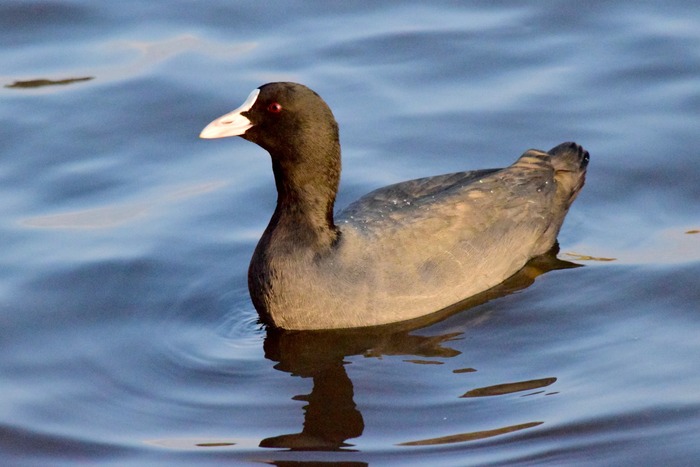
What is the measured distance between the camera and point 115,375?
7406 mm

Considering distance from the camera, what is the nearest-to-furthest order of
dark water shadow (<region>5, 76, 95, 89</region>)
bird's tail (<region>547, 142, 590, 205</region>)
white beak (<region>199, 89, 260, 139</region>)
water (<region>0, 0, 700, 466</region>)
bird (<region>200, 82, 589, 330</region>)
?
water (<region>0, 0, 700, 466</region>)
white beak (<region>199, 89, 260, 139</region>)
bird (<region>200, 82, 589, 330</region>)
bird's tail (<region>547, 142, 590, 205</region>)
dark water shadow (<region>5, 76, 95, 89</region>)

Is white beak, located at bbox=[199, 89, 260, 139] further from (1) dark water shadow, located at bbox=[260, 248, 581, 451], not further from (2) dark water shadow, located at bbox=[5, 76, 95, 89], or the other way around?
(2) dark water shadow, located at bbox=[5, 76, 95, 89]

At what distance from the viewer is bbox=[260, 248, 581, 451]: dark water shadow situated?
6.71 meters

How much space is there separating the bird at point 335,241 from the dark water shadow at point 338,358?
0.07m

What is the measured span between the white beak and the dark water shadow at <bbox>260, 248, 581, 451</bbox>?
50.5 inches

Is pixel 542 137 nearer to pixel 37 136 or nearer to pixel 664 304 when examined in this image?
pixel 664 304

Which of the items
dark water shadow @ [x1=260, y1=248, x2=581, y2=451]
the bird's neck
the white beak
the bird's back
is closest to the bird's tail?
the bird's back

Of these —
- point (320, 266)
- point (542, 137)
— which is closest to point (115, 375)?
point (320, 266)

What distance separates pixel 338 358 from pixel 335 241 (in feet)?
2.58

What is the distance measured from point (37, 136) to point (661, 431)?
19.2 feet

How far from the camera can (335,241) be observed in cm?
802

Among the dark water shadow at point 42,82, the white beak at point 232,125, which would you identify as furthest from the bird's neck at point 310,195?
the dark water shadow at point 42,82

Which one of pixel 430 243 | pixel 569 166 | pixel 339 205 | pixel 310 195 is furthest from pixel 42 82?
pixel 569 166

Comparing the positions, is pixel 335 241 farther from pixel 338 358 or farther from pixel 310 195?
pixel 338 358
